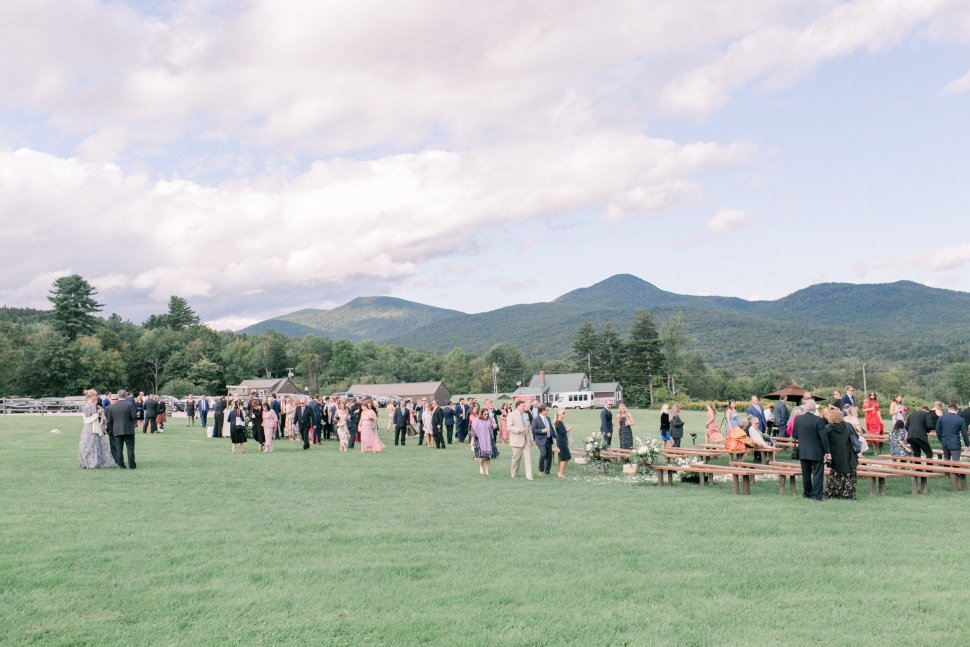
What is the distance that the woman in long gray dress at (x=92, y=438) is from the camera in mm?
17453

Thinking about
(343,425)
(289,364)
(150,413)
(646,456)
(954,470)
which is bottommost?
(954,470)

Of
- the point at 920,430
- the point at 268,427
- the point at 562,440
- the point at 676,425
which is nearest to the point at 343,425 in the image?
the point at 268,427

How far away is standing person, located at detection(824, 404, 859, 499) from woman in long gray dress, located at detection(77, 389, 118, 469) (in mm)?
15871

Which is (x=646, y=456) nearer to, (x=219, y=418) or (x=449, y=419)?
(x=449, y=419)

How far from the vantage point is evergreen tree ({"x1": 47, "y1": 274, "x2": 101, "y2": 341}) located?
96375mm

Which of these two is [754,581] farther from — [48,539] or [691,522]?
[48,539]

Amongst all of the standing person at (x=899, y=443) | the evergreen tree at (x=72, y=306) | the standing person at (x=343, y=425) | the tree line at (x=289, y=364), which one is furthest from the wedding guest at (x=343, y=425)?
the evergreen tree at (x=72, y=306)

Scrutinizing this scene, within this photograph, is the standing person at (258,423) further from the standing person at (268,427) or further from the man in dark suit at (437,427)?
the man in dark suit at (437,427)

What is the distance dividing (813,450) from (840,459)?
18.3 inches

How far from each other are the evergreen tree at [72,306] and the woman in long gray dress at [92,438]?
88.9 m

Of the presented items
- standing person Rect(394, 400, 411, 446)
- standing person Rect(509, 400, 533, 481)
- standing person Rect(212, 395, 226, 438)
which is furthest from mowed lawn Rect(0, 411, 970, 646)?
standing person Rect(212, 395, 226, 438)

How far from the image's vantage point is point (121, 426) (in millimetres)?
17609

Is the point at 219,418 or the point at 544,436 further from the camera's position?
the point at 219,418

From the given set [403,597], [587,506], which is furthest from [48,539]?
[587,506]
